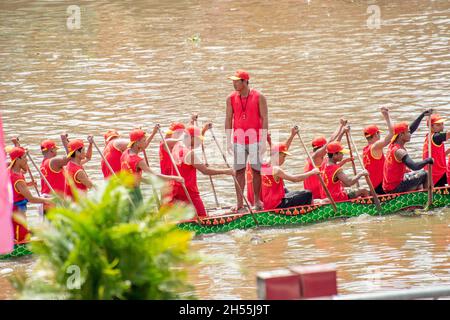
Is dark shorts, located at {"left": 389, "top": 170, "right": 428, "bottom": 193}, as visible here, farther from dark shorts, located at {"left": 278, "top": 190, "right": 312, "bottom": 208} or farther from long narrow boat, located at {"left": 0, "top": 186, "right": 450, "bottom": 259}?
dark shorts, located at {"left": 278, "top": 190, "right": 312, "bottom": 208}

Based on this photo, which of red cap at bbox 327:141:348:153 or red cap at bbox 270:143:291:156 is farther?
red cap at bbox 327:141:348:153

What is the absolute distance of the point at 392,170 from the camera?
12984 millimetres

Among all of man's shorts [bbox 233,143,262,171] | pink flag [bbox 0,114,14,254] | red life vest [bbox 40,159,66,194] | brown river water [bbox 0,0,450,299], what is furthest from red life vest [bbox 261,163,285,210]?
pink flag [bbox 0,114,14,254]

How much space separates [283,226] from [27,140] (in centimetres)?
623

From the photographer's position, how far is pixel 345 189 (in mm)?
13234

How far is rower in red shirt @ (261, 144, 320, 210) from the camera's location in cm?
1240

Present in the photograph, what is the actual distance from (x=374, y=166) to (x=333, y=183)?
0.77 m

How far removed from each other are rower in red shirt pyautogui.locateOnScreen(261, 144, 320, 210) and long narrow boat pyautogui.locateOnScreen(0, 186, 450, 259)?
0.15 metres

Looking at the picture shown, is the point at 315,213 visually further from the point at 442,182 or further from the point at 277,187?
the point at 442,182

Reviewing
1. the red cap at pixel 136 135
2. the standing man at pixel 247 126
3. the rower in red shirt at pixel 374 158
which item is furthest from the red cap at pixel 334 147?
the red cap at pixel 136 135

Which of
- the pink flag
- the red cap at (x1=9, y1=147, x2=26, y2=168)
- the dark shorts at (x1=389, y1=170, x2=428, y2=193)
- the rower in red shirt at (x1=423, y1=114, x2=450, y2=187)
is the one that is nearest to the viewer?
the pink flag

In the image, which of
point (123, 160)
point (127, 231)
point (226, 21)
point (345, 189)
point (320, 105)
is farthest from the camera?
point (226, 21)

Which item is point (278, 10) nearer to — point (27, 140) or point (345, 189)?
point (27, 140)

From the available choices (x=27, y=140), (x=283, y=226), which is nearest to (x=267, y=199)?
(x=283, y=226)
